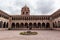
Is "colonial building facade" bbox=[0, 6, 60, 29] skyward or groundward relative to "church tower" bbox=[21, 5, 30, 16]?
groundward

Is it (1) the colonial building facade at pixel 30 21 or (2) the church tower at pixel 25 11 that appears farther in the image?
(2) the church tower at pixel 25 11

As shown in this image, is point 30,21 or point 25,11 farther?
point 25,11

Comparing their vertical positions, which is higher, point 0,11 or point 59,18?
point 0,11

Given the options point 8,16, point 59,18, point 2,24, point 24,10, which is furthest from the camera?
point 24,10

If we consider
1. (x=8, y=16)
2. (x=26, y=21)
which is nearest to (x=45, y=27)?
(x=26, y=21)

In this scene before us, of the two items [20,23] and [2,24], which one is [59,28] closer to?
[20,23]

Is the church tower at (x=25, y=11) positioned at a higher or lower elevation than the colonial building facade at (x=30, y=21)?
higher

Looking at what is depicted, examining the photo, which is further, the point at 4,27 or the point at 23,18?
the point at 23,18

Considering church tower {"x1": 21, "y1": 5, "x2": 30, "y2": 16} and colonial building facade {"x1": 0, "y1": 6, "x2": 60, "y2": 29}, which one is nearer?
colonial building facade {"x1": 0, "y1": 6, "x2": 60, "y2": 29}

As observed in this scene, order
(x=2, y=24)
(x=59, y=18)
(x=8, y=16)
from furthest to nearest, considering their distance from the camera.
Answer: (x=8, y=16), (x=2, y=24), (x=59, y=18)

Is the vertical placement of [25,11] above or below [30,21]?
above

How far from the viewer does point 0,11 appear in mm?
40875

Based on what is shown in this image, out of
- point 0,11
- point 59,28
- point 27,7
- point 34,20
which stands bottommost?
point 59,28

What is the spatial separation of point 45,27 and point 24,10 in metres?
13.1
